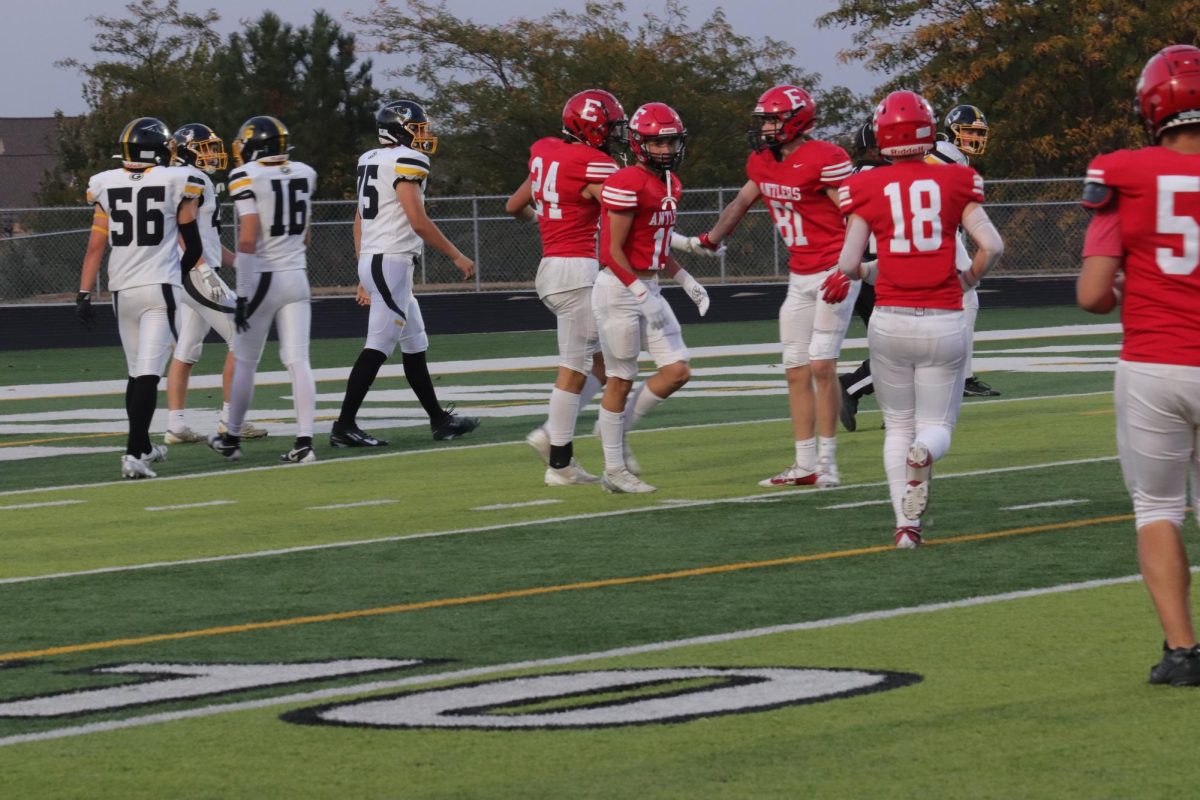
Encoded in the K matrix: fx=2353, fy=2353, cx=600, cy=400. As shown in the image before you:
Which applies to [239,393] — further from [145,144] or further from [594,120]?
[594,120]

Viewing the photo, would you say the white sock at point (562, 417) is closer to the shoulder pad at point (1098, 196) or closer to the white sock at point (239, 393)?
the white sock at point (239, 393)

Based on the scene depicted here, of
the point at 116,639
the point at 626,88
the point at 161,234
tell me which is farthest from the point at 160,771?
the point at 626,88

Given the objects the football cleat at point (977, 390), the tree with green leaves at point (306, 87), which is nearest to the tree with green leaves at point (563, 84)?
the tree with green leaves at point (306, 87)

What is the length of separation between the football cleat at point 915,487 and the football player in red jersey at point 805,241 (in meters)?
1.98

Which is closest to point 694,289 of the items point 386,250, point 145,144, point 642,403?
point 642,403

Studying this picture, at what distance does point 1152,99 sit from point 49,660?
3.81 metres

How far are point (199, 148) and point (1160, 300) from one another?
10.5 meters

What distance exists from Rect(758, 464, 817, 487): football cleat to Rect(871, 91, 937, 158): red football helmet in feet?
9.44

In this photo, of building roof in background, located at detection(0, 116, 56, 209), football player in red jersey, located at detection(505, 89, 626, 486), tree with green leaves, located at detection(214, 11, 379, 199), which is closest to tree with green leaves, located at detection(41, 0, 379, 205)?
tree with green leaves, located at detection(214, 11, 379, 199)

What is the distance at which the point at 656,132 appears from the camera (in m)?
11.3

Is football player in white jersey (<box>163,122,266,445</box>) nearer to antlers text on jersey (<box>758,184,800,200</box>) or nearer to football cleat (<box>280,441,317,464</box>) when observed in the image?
football cleat (<box>280,441,317,464</box>)

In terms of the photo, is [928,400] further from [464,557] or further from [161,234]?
[161,234]

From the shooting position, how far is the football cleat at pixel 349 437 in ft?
48.3

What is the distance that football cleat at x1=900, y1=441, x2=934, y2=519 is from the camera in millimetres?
9133
